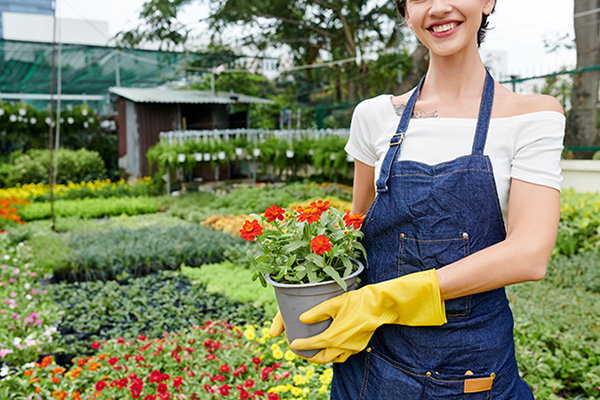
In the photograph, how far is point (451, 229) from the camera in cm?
103

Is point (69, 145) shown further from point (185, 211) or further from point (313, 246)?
point (313, 246)

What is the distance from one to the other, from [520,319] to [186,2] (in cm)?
970

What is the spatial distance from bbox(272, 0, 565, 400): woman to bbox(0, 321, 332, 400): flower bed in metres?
1.13

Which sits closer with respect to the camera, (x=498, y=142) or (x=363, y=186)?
(x=498, y=142)

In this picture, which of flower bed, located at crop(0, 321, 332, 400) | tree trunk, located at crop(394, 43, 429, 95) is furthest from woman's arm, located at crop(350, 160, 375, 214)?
tree trunk, located at crop(394, 43, 429, 95)

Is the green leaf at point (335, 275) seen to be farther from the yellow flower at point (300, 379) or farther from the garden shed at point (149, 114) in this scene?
the garden shed at point (149, 114)

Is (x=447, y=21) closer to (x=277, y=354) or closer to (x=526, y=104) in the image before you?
(x=526, y=104)

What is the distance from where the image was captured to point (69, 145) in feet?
46.8

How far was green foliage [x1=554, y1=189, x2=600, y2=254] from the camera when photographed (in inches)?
190

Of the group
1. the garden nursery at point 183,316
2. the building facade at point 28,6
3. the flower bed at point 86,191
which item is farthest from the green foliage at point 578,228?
the building facade at point 28,6

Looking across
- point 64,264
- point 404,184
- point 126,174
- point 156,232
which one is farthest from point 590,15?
point 126,174

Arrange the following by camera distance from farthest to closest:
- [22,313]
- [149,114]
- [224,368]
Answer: [149,114] → [22,313] → [224,368]

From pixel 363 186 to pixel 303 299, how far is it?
0.43 metres

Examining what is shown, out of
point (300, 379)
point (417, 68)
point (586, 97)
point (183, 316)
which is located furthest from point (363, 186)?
point (417, 68)
